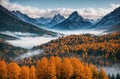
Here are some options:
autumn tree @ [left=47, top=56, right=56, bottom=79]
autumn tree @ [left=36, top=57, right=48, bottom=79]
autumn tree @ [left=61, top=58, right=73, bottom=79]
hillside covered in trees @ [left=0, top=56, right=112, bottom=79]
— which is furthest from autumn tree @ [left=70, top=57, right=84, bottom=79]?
autumn tree @ [left=36, top=57, right=48, bottom=79]

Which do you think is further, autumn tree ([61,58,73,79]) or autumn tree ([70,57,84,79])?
autumn tree ([70,57,84,79])

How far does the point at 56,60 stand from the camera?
405 ft

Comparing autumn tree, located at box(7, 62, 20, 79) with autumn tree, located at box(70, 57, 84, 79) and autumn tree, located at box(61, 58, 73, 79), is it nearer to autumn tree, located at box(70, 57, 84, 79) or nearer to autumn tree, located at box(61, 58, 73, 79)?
autumn tree, located at box(61, 58, 73, 79)

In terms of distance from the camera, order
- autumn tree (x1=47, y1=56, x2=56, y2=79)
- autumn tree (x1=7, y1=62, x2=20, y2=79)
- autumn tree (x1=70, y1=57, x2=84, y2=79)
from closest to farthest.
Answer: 1. autumn tree (x1=47, y1=56, x2=56, y2=79)
2. autumn tree (x1=70, y1=57, x2=84, y2=79)
3. autumn tree (x1=7, y1=62, x2=20, y2=79)

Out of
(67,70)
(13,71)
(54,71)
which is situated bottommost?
(13,71)

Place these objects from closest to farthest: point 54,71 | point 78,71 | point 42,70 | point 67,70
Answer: point 54,71 → point 67,70 → point 42,70 → point 78,71

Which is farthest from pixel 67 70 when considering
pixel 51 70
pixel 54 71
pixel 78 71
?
pixel 51 70

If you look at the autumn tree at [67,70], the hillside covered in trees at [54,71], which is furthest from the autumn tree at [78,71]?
the autumn tree at [67,70]

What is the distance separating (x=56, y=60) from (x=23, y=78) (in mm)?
16828

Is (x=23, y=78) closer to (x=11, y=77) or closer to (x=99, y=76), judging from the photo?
(x=11, y=77)

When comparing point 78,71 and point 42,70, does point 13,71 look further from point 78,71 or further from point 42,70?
point 78,71

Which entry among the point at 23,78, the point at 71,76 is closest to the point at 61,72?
the point at 71,76

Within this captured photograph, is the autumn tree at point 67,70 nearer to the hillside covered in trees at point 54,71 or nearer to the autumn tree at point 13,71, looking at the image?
the hillside covered in trees at point 54,71

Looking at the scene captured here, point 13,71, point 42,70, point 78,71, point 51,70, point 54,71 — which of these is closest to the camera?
point 51,70
